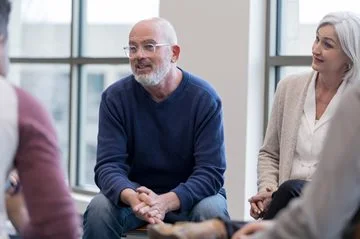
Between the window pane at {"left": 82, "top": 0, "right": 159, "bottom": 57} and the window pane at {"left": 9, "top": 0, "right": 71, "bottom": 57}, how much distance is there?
0.55 feet

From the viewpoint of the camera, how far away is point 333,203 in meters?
1.67

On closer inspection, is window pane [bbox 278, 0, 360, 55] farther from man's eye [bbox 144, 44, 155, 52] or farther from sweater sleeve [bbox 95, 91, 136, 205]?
sweater sleeve [bbox 95, 91, 136, 205]

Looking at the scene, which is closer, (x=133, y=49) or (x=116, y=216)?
(x=116, y=216)

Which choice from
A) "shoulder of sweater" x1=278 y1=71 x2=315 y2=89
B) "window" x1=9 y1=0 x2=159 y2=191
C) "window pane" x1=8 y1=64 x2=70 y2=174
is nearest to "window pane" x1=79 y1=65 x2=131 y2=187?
"window" x1=9 y1=0 x2=159 y2=191

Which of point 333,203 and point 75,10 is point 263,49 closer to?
point 75,10

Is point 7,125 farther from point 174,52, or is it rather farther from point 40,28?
point 40,28

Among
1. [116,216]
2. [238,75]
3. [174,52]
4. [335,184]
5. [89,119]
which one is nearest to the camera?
[335,184]

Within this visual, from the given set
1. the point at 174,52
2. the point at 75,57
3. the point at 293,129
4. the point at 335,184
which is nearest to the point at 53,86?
the point at 75,57

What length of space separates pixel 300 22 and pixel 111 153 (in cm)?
155

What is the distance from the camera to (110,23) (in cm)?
600

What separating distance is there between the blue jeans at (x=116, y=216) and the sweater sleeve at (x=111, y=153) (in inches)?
2.0

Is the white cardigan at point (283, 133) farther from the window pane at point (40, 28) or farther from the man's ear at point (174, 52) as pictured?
the window pane at point (40, 28)

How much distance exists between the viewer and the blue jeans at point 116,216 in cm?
350

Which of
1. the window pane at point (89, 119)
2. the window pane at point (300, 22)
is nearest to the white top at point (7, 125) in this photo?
the window pane at point (300, 22)
